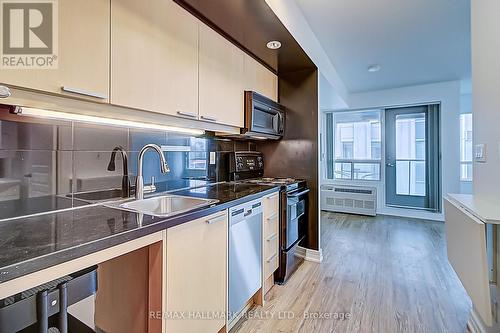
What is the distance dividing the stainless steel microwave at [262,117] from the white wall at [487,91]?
1681mm

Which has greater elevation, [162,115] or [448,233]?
[162,115]

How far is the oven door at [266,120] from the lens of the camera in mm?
2467

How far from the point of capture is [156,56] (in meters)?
1.48

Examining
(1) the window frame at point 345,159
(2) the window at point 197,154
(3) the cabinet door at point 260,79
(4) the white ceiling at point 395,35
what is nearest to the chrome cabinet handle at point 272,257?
(2) the window at point 197,154

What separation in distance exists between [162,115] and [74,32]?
1.98 ft

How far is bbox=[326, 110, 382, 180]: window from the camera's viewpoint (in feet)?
17.7

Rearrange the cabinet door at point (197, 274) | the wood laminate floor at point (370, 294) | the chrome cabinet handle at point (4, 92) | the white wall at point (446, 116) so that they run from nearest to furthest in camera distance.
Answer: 1. the chrome cabinet handle at point (4, 92)
2. the cabinet door at point (197, 274)
3. the wood laminate floor at point (370, 294)
4. the white wall at point (446, 116)

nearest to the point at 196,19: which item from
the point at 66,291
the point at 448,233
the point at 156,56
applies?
the point at 156,56

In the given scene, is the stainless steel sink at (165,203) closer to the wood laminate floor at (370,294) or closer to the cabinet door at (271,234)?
the cabinet door at (271,234)

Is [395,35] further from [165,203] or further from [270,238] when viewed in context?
[165,203]

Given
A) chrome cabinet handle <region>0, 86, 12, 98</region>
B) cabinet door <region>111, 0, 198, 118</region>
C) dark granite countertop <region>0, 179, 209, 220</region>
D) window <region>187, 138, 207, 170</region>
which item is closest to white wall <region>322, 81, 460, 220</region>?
window <region>187, 138, 207, 170</region>

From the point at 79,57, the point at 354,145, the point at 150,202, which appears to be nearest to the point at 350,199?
the point at 354,145

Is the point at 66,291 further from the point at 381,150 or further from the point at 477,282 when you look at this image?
the point at 381,150

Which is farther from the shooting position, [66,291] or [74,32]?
[74,32]
